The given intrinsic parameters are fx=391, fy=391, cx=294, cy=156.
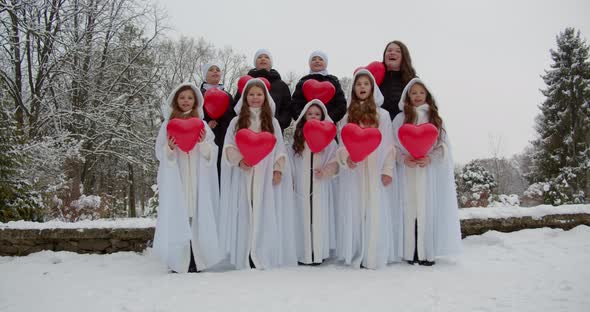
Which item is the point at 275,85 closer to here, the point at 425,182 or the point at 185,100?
the point at 185,100

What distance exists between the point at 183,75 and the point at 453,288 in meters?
24.2

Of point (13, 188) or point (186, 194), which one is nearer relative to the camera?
point (186, 194)

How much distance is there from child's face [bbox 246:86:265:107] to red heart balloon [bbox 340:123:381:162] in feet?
3.25

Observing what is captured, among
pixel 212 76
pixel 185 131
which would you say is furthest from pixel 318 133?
pixel 212 76

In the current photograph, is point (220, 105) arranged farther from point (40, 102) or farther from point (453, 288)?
point (40, 102)

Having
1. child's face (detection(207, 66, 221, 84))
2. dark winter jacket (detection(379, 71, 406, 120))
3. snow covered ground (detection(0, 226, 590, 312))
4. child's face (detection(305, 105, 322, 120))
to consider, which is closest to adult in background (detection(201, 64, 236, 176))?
child's face (detection(207, 66, 221, 84))

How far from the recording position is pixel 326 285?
11.1 feet

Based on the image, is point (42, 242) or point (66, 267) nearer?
point (66, 267)

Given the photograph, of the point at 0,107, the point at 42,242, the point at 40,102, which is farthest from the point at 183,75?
the point at 42,242

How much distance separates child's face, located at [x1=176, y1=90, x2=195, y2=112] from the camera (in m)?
4.25

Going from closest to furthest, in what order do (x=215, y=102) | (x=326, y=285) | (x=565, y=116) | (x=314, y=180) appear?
(x=326, y=285)
(x=314, y=180)
(x=215, y=102)
(x=565, y=116)

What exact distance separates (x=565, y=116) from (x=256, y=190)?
2184 centimetres

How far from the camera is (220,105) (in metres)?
4.88

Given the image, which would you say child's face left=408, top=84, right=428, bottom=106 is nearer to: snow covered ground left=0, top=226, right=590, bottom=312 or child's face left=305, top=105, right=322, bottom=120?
child's face left=305, top=105, right=322, bottom=120
